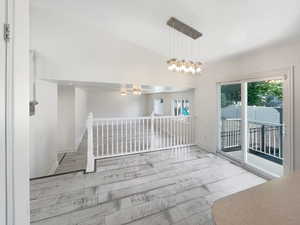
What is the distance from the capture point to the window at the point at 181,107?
596 cm

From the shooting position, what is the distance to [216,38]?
274 centimetres

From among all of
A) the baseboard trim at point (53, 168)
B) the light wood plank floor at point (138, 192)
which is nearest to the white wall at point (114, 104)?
the baseboard trim at point (53, 168)

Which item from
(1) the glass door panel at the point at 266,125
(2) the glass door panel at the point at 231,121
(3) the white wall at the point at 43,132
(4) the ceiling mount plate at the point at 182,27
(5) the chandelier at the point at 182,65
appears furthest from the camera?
(2) the glass door panel at the point at 231,121

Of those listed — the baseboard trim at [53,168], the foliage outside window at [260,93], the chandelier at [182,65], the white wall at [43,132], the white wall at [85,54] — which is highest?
the white wall at [85,54]

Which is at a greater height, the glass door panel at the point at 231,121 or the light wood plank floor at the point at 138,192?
the glass door panel at the point at 231,121

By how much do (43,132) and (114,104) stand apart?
6.48m

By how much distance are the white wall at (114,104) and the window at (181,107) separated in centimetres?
384

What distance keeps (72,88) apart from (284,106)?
5225mm

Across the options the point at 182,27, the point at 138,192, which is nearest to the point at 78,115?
the point at 138,192

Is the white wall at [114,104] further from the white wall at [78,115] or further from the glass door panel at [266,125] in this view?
the glass door panel at [266,125]

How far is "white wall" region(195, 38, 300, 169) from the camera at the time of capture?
2.33 meters

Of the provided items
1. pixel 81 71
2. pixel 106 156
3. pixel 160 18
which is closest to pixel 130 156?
pixel 106 156

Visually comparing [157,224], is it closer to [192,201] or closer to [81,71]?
[192,201]

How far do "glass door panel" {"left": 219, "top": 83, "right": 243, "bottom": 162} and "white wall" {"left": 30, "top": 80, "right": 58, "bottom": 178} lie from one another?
4285mm
